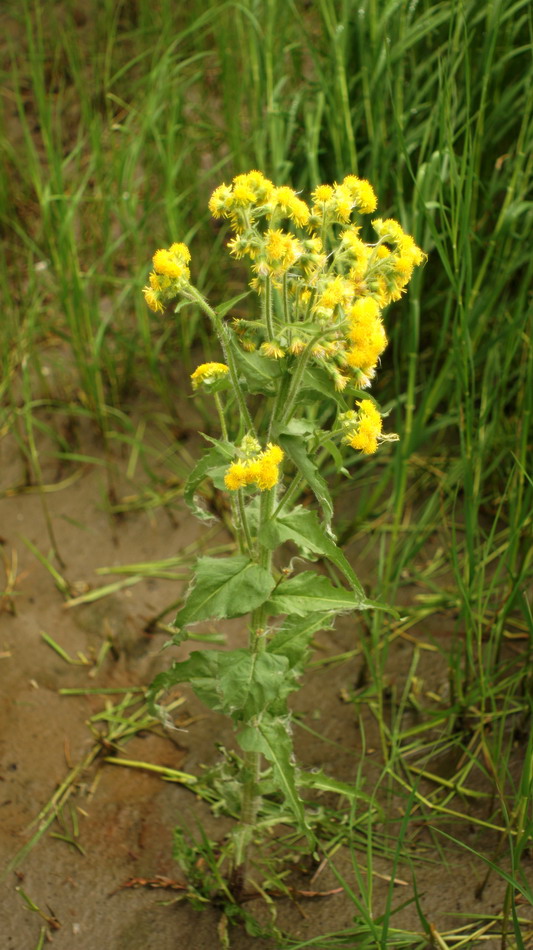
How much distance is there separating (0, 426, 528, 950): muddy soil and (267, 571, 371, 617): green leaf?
0.42m

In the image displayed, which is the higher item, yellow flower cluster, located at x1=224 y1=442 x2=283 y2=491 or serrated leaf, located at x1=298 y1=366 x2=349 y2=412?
serrated leaf, located at x1=298 y1=366 x2=349 y2=412

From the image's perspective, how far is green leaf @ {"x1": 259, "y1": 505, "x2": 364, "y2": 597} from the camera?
133cm

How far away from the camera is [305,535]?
1362 mm

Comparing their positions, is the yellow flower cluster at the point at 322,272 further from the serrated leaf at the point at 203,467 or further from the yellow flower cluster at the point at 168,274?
Result: the serrated leaf at the point at 203,467

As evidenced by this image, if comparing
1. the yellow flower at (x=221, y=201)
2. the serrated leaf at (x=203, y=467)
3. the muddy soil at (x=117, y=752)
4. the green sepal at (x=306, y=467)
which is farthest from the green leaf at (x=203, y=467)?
the muddy soil at (x=117, y=752)

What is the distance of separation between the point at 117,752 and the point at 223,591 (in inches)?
32.3

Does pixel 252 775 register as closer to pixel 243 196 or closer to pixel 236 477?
pixel 236 477

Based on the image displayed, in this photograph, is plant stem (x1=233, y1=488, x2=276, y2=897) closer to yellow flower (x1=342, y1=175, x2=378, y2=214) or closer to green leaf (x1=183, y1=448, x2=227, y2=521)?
green leaf (x1=183, y1=448, x2=227, y2=521)

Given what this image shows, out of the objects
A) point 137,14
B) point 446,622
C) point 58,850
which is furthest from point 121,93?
point 58,850

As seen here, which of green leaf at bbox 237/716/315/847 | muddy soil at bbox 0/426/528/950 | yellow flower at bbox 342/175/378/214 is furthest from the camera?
muddy soil at bbox 0/426/528/950

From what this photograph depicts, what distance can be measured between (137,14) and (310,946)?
3.63 meters

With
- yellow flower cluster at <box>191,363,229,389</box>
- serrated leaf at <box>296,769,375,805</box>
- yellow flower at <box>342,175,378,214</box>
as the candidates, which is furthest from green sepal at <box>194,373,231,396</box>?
serrated leaf at <box>296,769,375,805</box>

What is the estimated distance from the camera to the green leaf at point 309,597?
1403 millimetres

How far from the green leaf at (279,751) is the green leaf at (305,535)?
0.31 meters
